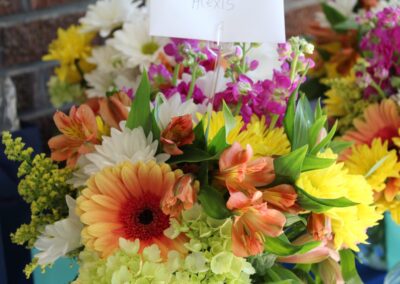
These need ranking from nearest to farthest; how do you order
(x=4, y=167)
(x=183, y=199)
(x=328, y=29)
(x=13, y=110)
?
(x=183, y=199) → (x=4, y=167) → (x=13, y=110) → (x=328, y=29)

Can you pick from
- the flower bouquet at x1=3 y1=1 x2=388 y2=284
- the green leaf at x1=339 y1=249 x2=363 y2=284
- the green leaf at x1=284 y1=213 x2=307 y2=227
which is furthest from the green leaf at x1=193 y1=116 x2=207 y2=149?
the green leaf at x1=339 y1=249 x2=363 y2=284

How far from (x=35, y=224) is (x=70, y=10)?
2.04ft

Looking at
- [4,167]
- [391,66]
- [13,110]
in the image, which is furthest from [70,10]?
[391,66]

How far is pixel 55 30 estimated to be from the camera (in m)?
1.15

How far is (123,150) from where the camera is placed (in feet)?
1.96

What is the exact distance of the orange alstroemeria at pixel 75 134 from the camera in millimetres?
611

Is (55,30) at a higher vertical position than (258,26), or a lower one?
lower

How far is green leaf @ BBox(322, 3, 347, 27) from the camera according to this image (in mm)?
1092

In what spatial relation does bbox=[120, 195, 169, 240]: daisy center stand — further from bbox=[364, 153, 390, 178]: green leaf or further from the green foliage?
bbox=[364, 153, 390, 178]: green leaf

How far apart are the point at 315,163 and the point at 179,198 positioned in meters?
0.13

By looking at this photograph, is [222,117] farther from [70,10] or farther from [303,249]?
[70,10]

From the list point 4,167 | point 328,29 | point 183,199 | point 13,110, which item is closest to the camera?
point 183,199

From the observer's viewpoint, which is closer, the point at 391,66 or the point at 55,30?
the point at 391,66

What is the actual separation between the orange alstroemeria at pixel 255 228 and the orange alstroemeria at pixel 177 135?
87 mm
